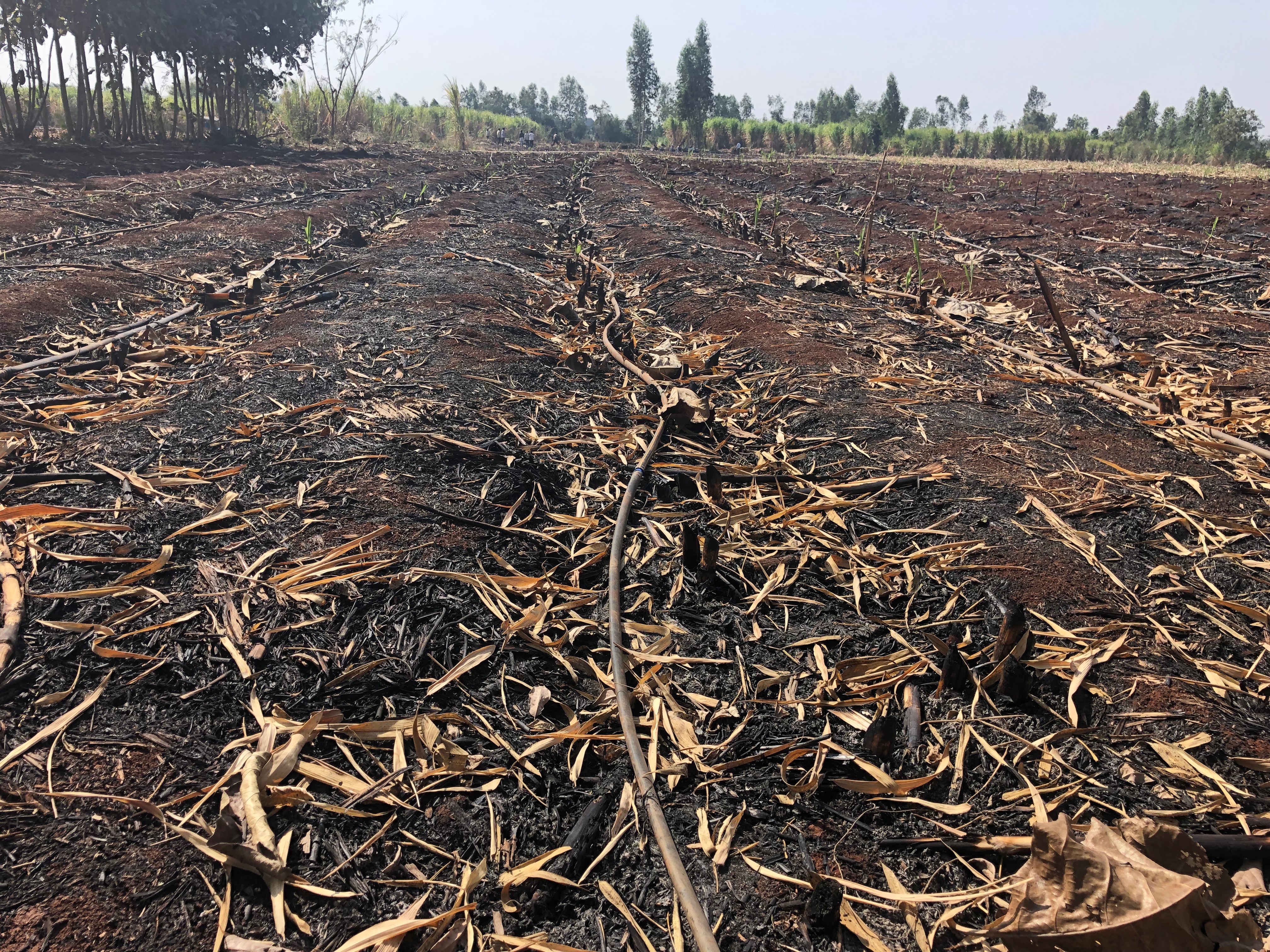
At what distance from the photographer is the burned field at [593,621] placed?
5.05 feet

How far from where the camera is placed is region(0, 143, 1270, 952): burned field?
1.54 meters

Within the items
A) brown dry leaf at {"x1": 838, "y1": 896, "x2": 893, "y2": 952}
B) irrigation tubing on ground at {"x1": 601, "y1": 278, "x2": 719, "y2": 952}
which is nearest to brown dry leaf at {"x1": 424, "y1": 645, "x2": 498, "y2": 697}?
irrigation tubing on ground at {"x1": 601, "y1": 278, "x2": 719, "y2": 952}

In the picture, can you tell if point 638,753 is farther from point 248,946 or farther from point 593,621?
point 248,946

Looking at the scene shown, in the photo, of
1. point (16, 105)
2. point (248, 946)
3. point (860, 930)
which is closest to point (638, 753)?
point (860, 930)

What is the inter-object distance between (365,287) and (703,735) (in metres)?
5.48

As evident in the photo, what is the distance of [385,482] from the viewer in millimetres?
2957

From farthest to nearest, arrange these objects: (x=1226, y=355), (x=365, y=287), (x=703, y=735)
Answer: (x=365, y=287) < (x=1226, y=355) < (x=703, y=735)

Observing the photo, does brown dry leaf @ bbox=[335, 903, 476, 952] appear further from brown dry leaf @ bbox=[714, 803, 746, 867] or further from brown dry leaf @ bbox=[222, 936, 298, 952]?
brown dry leaf @ bbox=[714, 803, 746, 867]

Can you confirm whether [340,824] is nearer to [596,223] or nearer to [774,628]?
[774,628]

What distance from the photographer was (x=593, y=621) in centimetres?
241

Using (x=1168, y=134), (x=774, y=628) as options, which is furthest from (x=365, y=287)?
(x=1168, y=134)

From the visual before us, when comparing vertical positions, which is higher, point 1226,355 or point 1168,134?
point 1168,134

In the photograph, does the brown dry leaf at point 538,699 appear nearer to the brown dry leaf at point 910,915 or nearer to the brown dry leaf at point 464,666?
the brown dry leaf at point 464,666

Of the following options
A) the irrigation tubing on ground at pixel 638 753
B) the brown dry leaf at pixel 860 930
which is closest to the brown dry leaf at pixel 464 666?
the irrigation tubing on ground at pixel 638 753
